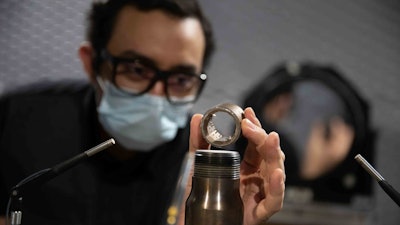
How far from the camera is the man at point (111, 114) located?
1.59 metres

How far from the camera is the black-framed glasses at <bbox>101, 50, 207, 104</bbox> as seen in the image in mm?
1570

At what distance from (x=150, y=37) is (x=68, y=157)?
523mm

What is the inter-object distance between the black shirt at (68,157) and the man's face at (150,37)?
0.70 feet

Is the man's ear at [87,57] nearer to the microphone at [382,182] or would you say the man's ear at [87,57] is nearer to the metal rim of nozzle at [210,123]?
the metal rim of nozzle at [210,123]

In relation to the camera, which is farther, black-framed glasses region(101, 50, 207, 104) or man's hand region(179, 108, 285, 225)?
black-framed glasses region(101, 50, 207, 104)

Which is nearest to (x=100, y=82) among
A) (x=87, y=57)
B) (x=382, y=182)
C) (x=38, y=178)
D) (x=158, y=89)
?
(x=87, y=57)

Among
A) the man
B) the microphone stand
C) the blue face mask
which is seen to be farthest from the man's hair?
the microphone stand

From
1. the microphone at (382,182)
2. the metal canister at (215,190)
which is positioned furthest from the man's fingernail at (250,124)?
the microphone at (382,182)

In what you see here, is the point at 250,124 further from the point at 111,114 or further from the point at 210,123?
the point at 111,114

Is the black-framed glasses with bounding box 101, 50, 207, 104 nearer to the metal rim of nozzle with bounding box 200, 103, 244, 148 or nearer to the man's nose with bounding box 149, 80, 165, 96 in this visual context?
the man's nose with bounding box 149, 80, 165, 96

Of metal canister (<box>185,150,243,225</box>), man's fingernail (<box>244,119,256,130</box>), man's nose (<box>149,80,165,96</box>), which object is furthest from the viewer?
man's nose (<box>149,80,165,96</box>)

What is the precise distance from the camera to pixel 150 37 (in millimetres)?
1630

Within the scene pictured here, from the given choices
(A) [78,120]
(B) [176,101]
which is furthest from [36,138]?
(B) [176,101]

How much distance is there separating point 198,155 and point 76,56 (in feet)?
3.26
